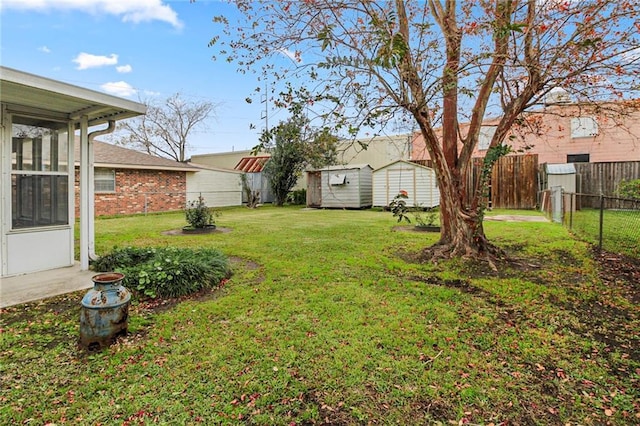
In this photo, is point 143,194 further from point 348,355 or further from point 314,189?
point 348,355

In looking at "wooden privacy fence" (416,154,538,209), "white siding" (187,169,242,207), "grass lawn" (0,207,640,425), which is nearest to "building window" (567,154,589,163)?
"wooden privacy fence" (416,154,538,209)

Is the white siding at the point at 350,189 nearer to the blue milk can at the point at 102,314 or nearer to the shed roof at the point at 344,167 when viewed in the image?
the shed roof at the point at 344,167

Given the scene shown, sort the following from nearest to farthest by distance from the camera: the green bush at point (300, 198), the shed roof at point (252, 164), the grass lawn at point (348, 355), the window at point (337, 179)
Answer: the grass lawn at point (348, 355) → the window at point (337, 179) → the green bush at point (300, 198) → the shed roof at point (252, 164)

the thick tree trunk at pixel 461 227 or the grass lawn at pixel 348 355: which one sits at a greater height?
the thick tree trunk at pixel 461 227

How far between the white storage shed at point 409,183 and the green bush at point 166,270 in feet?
33.8

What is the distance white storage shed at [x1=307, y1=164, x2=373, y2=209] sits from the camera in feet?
51.1

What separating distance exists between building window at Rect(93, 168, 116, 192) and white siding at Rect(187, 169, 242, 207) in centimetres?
356

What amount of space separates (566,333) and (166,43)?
1002 cm

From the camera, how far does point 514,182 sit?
1406 centimetres

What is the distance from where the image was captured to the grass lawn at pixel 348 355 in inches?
80.2

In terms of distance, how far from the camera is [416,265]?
533 centimetres

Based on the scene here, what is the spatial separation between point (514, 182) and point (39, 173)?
49.5 ft

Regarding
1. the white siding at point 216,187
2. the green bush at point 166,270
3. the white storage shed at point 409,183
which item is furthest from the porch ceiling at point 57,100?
the white siding at point 216,187

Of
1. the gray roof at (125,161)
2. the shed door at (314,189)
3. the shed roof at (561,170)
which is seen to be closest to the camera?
the shed roof at (561,170)
